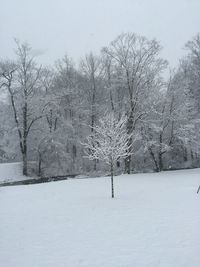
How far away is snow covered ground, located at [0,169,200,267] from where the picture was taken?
811 centimetres

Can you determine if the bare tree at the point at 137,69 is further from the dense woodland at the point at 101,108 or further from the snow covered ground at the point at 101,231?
the snow covered ground at the point at 101,231

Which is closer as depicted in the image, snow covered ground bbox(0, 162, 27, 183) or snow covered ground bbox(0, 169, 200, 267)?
snow covered ground bbox(0, 169, 200, 267)

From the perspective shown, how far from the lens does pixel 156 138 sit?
114 feet

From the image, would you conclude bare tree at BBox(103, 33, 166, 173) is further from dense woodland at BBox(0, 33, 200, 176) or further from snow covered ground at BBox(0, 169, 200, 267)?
snow covered ground at BBox(0, 169, 200, 267)

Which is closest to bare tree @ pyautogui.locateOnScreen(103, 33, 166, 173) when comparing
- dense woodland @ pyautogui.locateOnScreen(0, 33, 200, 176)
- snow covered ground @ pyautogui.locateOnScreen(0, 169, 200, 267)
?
dense woodland @ pyautogui.locateOnScreen(0, 33, 200, 176)

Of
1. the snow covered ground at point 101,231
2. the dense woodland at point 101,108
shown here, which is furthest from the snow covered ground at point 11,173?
the snow covered ground at point 101,231

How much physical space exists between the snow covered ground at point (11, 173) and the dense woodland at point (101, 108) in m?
0.86

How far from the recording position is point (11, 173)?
34.4m

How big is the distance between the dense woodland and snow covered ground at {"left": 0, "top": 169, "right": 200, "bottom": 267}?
Answer: 631 inches

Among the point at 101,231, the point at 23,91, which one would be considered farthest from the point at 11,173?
the point at 101,231

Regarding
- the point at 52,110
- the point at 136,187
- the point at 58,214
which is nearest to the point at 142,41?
the point at 52,110

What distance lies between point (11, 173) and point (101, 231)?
2549 centimetres

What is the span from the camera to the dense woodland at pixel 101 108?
32.8 metres

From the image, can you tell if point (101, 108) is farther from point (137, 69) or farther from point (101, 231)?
point (101, 231)
